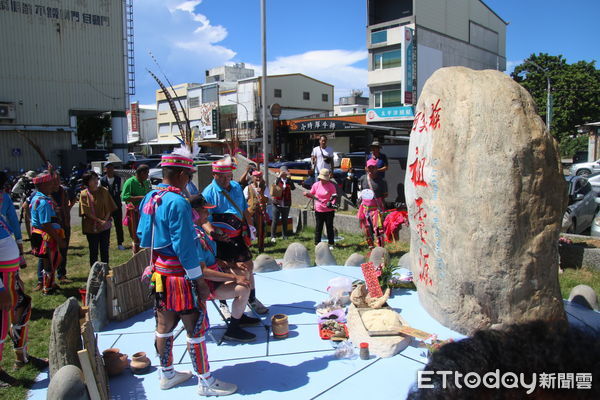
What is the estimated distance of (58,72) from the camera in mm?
28781

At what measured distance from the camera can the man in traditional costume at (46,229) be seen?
6.19 metres

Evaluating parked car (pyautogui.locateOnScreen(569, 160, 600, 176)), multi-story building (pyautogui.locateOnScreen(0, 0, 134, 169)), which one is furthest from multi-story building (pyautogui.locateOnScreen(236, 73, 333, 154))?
parked car (pyautogui.locateOnScreen(569, 160, 600, 176))

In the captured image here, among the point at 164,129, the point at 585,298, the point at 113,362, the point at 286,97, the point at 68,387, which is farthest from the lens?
the point at 164,129

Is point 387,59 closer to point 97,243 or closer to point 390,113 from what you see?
point 390,113

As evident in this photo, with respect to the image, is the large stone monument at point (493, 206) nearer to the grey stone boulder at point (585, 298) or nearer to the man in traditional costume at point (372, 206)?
the grey stone boulder at point (585, 298)

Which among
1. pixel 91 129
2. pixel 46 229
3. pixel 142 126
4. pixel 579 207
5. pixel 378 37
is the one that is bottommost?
pixel 579 207

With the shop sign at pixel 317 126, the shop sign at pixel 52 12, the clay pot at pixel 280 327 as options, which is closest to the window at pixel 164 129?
the shop sign at pixel 52 12

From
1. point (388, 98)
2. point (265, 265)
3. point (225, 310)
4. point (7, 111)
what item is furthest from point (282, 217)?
point (388, 98)

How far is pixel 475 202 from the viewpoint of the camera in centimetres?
414

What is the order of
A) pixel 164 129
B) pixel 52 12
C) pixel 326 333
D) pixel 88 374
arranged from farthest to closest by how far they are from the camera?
pixel 164 129 < pixel 52 12 < pixel 326 333 < pixel 88 374

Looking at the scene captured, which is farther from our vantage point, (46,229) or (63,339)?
(46,229)

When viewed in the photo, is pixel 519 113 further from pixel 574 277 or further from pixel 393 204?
pixel 393 204

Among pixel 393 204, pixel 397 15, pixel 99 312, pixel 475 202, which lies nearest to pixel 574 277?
pixel 475 202

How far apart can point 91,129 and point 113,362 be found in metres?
45.2
